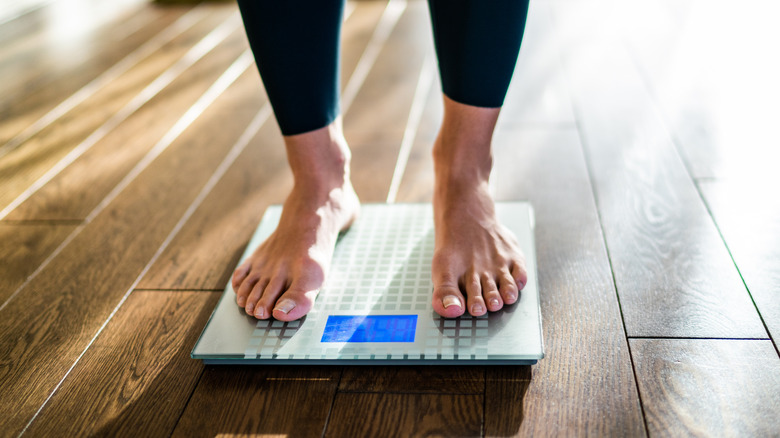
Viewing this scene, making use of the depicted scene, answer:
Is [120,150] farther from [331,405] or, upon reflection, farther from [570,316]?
[570,316]

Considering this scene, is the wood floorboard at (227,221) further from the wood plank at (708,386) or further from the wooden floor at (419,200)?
the wood plank at (708,386)

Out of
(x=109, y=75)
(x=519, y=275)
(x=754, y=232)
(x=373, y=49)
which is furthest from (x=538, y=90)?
(x=109, y=75)

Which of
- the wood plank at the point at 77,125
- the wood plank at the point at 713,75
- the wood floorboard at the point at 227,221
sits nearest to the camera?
the wood floorboard at the point at 227,221

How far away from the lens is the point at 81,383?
824mm

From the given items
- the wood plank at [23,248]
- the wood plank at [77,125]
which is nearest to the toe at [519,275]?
the wood plank at [23,248]

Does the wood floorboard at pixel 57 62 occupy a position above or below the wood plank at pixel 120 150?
above

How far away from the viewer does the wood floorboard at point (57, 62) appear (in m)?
1.78

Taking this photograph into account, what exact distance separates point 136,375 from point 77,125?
3.34 feet

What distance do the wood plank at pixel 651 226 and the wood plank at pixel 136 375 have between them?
1.90 ft

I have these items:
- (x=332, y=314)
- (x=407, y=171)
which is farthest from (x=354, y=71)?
(x=332, y=314)

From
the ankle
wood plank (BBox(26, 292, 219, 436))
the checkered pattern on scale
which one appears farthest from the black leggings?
wood plank (BBox(26, 292, 219, 436))

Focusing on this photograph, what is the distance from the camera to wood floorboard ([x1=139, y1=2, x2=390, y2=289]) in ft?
3.36

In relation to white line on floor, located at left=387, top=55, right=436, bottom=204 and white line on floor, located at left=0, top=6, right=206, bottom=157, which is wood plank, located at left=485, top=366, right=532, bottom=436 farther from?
white line on floor, located at left=0, top=6, right=206, bottom=157

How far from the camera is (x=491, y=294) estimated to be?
847 millimetres
